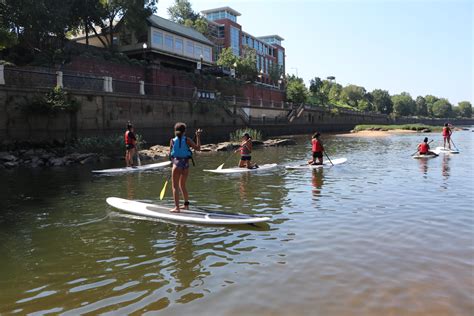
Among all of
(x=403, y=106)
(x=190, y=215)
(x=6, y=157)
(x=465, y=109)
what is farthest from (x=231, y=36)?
(x=465, y=109)

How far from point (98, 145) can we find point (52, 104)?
327cm

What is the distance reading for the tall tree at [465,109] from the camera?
17491 centimetres

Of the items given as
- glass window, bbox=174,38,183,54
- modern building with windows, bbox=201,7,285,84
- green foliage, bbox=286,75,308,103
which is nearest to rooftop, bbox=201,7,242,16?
modern building with windows, bbox=201,7,285,84

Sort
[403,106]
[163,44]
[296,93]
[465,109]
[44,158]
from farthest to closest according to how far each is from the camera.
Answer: [465,109] < [403,106] < [296,93] < [163,44] < [44,158]

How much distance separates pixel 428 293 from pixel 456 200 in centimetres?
635

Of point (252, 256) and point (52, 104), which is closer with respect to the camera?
point (252, 256)

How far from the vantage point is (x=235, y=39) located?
257ft

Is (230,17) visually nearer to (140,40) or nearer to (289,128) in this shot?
(289,128)

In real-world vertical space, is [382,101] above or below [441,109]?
above

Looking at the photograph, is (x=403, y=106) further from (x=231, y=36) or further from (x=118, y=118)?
(x=118, y=118)

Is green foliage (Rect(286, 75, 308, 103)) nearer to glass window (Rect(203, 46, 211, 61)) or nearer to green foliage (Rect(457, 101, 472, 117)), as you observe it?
glass window (Rect(203, 46, 211, 61))

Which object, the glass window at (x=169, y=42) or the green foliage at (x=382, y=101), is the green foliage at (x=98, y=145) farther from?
the green foliage at (x=382, y=101)

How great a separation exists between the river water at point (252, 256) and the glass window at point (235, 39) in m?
69.7

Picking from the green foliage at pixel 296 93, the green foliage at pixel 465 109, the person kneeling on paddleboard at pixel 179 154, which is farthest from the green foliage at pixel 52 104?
the green foliage at pixel 465 109
